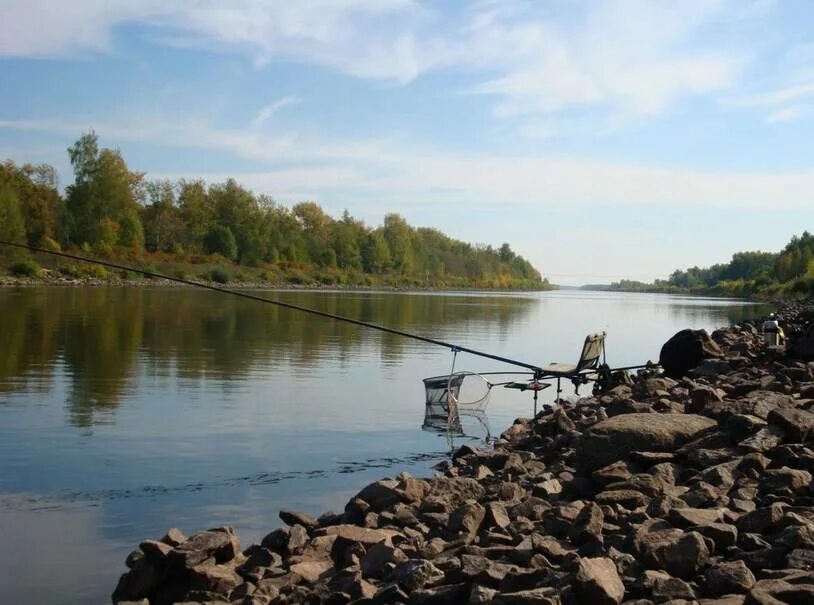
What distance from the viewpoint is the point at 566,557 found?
580 cm

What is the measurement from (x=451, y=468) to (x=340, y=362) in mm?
13662

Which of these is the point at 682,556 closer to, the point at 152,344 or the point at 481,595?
the point at 481,595

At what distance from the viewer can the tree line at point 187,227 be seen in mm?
99000

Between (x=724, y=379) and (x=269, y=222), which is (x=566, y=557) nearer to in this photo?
(x=724, y=379)

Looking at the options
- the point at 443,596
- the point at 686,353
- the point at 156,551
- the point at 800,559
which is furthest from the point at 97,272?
the point at 800,559

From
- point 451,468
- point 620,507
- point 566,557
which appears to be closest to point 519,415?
point 451,468

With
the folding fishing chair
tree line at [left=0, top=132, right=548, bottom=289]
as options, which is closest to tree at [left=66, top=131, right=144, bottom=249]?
tree line at [left=0, top=132, right=548, bottom=289]

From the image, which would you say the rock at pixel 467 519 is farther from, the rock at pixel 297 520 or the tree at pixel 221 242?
the tree at pixel 221 242

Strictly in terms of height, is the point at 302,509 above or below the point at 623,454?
below

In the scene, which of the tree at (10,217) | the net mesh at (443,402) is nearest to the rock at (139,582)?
the net mesh at (443,402)

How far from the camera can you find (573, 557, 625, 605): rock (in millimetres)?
4969

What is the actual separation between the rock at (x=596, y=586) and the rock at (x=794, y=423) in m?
4.10

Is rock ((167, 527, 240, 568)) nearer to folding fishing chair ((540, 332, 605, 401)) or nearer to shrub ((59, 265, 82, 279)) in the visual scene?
folding fishing chair ((540, 332, 605, 401))

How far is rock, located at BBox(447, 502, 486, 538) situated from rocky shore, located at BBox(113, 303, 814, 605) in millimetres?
12
